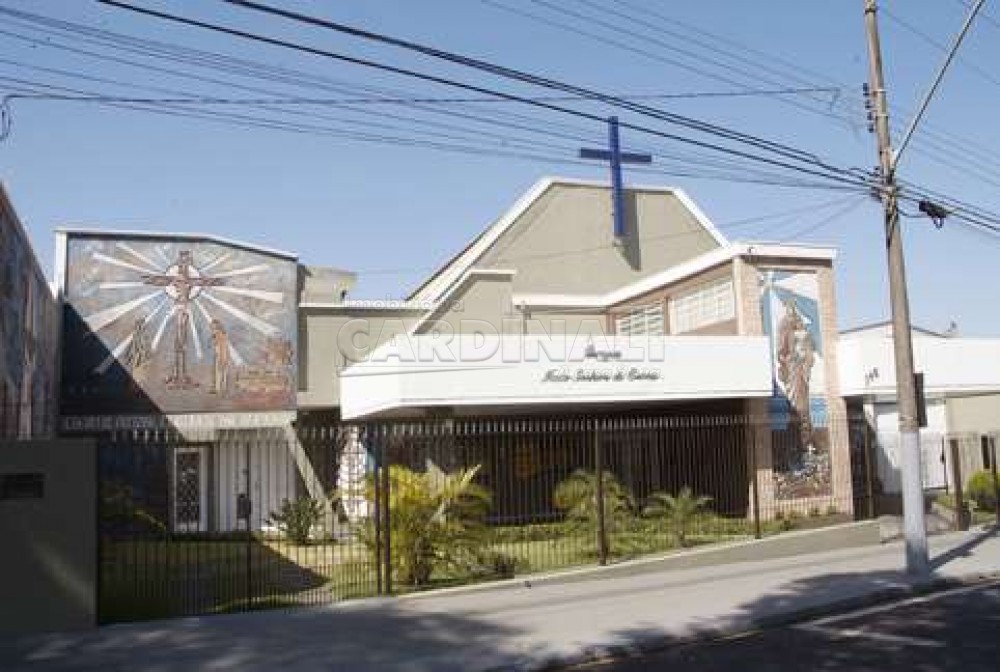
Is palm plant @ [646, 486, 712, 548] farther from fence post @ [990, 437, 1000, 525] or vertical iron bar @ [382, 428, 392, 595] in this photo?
fence post @ [990, 437, 1000, 525]

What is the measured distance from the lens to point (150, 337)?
2695 cm

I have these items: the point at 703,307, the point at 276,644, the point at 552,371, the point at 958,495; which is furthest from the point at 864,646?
the point at 703,307

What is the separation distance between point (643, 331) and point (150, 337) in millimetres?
13054

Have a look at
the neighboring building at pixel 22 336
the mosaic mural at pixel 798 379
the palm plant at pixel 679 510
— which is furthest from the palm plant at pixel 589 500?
the neighboring building at pixel 22 336

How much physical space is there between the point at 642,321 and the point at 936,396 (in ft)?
33.4

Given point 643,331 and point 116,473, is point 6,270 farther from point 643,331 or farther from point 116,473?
point 643,331

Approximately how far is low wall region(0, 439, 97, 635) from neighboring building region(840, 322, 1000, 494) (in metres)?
18.0

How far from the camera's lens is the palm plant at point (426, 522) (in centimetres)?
1473

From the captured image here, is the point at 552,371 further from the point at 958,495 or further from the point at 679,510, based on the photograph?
the point at 958,495

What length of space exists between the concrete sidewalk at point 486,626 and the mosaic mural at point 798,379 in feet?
24.1

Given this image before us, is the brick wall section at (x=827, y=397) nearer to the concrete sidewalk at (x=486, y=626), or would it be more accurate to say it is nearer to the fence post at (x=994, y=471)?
the fence post at (x=994, y=471)

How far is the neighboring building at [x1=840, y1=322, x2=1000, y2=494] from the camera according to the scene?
80.2 ft

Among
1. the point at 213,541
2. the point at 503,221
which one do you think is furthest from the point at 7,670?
the point at 503,221

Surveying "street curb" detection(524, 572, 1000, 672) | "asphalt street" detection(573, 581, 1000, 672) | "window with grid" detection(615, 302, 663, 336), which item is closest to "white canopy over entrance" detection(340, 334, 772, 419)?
"window with grid" detection(615, 302, 663, 336)
